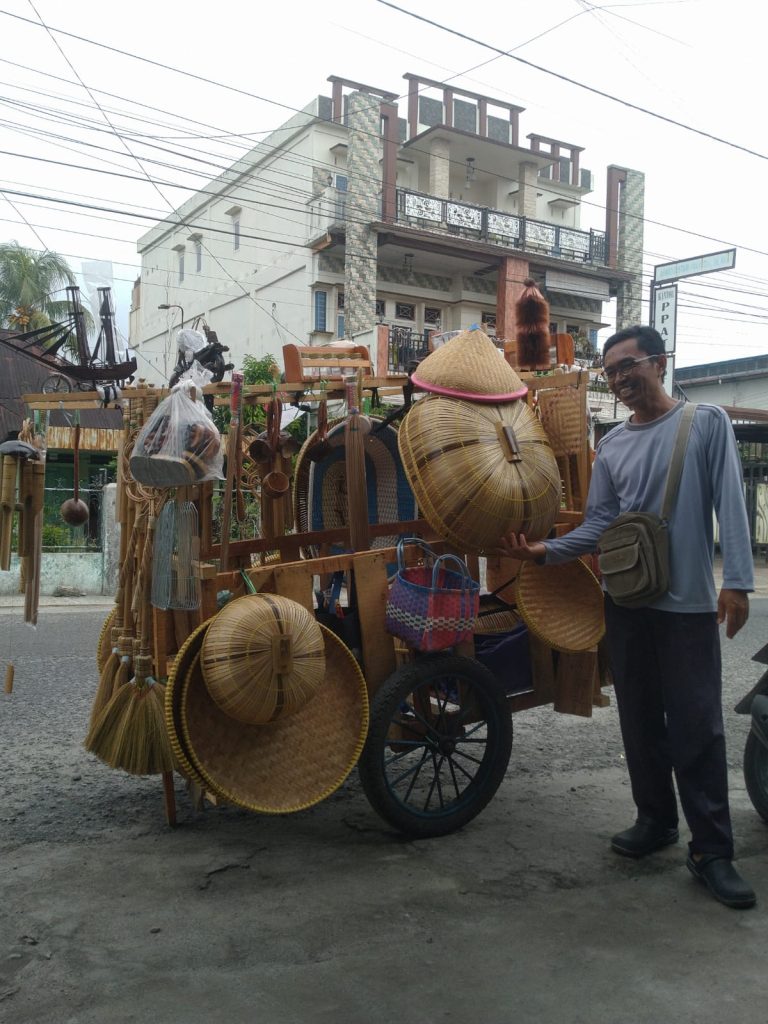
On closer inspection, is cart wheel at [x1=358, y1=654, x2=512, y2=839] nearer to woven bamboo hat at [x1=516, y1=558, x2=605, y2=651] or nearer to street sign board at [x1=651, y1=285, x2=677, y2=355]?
woven bamboo hat at [x1=516, y1=558, x2=605, y2=651]

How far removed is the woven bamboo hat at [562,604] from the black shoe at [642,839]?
2.31ft

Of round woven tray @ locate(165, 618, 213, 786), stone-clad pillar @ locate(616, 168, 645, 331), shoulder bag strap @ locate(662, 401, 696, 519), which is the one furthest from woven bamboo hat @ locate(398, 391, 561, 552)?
stone-clad pillar @ locate(616, 168, 645, 331)

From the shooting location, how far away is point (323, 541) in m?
3.92

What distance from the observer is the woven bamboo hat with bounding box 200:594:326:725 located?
2.83 meters

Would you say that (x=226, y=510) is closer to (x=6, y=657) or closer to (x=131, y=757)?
(x=131, y=757)

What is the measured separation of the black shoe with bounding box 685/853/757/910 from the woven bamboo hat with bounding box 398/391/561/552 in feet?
4.14

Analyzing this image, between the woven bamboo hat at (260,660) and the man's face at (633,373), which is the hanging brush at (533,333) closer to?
the man's face at (633,373)

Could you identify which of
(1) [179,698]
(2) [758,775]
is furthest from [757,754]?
(1) [179,698]

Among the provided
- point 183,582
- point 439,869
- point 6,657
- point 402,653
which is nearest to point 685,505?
point 402,653

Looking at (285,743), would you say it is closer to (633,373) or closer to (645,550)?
(645,550)

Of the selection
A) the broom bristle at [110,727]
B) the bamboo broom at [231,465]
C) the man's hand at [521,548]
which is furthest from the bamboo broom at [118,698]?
the man's hand at [521,548]

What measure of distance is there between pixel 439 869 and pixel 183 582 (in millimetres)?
1393

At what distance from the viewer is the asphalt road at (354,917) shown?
2260mm

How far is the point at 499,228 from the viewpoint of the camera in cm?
2256
